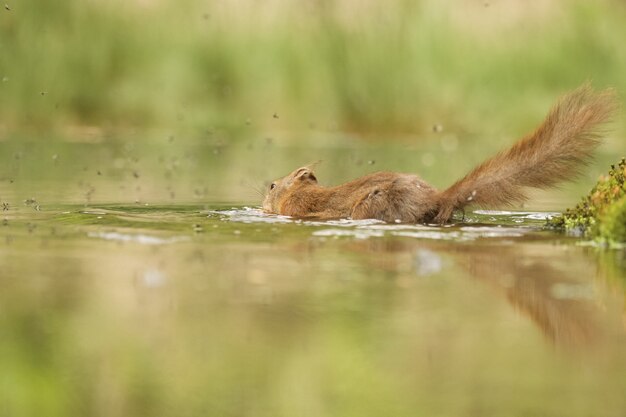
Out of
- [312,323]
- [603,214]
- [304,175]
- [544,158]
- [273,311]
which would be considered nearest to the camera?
[312,323]

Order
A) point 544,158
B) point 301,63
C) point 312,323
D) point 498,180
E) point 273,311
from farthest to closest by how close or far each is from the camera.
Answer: point 301,63 → point 498,180 → point 544,158 → point 273,311 → point 312,323

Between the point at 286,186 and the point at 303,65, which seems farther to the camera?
the point at 303,65

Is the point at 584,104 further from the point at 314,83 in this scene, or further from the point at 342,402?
the point at 314,83

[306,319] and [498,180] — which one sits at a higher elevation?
[498,180]

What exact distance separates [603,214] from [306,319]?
6270 millimetres

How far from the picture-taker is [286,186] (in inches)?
711

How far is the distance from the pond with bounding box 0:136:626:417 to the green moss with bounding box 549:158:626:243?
1.16 feet

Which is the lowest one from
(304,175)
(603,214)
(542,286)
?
(542,286)

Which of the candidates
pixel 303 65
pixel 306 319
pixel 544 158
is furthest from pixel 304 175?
pixel 303 65

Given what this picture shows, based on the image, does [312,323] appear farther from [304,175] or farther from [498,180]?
[304,175]

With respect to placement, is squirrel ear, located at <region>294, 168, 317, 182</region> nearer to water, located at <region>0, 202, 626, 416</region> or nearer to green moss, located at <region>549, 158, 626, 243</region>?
water, located at <region>0, 202, 626, 416</region>

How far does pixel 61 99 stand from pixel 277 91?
61.5ft

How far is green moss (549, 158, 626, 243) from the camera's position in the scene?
13.9 meters

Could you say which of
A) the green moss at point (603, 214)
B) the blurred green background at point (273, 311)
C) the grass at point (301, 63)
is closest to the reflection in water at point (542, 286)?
the blurred green background at point (273, 311)
